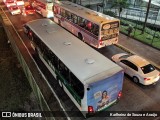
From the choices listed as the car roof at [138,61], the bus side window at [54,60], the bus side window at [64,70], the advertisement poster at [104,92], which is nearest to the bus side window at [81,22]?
the car roof at [138,61]

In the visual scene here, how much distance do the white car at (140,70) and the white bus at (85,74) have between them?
8.37ft

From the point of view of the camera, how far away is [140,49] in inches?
682

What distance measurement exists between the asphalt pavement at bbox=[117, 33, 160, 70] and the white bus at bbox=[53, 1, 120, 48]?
1810mm

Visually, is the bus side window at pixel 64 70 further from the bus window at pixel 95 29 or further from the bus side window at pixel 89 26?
the bus side window at pixel 89 26

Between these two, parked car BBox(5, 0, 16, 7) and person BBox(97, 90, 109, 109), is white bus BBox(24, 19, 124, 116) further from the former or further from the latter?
parked car BBox(5, 0, 16, 7)

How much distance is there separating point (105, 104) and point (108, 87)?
45.1 inches

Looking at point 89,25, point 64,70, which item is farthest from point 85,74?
point 89,25

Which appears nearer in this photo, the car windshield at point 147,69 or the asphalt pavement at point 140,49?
the car windshield at point 147,69

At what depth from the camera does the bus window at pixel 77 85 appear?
29.5 ft

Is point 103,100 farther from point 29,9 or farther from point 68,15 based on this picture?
point 29,9

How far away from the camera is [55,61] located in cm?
1155

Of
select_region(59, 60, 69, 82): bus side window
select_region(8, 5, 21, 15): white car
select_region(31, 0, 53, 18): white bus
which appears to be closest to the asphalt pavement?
select_region(59, 60, 69, 82): bus side window

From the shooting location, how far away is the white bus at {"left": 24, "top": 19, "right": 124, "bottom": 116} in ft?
28.8

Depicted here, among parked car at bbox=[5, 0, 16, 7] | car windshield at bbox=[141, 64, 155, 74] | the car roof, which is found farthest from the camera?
parked car at bbox=[5, 0, 16, 7]
